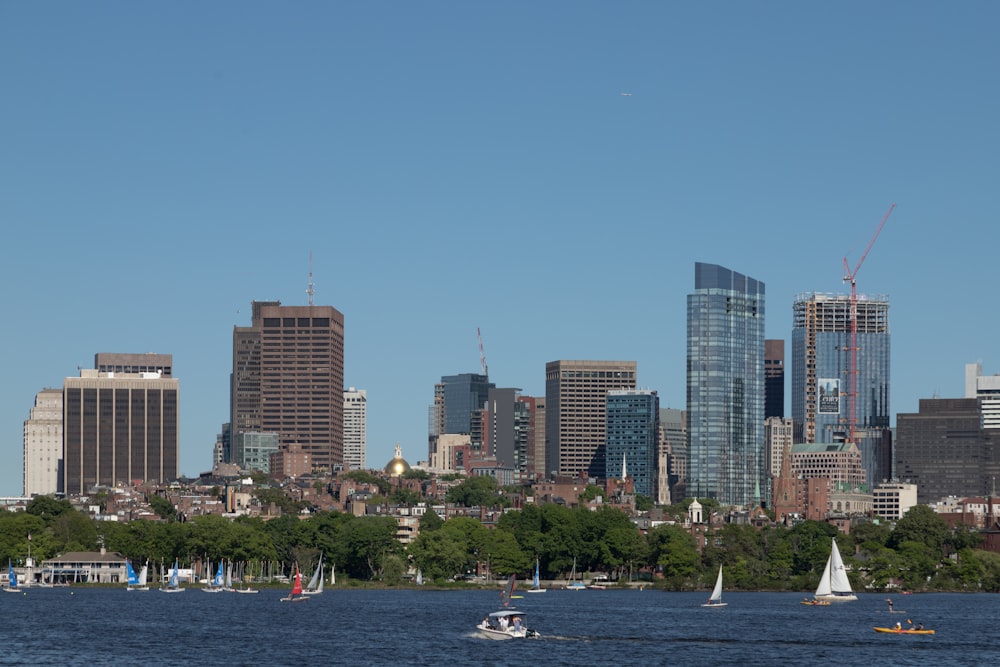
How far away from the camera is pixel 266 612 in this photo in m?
199

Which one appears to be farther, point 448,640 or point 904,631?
point 904,631

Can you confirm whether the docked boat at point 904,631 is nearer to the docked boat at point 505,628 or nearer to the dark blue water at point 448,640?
the dark blue water at point 448,640

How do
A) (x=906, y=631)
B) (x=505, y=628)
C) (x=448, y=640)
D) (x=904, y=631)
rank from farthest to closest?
(x=904, y=631)
(x=906, y=631)
(x=448, y=640)
(x=505, y=628)

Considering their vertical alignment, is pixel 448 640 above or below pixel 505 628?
below

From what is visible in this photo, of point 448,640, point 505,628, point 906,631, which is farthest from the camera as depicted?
point 906,631

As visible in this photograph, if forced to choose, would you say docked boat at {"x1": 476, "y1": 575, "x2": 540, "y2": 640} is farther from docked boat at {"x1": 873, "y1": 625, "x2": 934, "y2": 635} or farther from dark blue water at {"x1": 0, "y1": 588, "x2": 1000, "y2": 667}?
docked boat at {"x1": 873, "y1": 625, "x2": 934, "y2": 635}

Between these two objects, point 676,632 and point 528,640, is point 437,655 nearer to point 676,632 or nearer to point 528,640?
point 528,640

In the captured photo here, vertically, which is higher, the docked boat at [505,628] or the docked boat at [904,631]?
the docked boat at [505,628]

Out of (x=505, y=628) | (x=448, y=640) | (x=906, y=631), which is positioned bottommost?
(x=448, y=640)

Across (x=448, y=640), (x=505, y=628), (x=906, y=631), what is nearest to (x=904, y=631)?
(x=906, y=631)

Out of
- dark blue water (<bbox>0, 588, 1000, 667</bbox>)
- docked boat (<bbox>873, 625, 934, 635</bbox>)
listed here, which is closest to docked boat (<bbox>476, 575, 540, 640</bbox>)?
dark blue water (<bbox>0, 588, 1000, 667</bbox>)

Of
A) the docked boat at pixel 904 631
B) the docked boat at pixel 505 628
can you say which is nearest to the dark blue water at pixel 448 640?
the docked boat at pixel 505 628

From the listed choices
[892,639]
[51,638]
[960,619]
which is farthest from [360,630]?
[960,619]

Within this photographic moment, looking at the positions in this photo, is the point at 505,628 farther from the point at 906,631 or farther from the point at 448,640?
the point at 906,631
